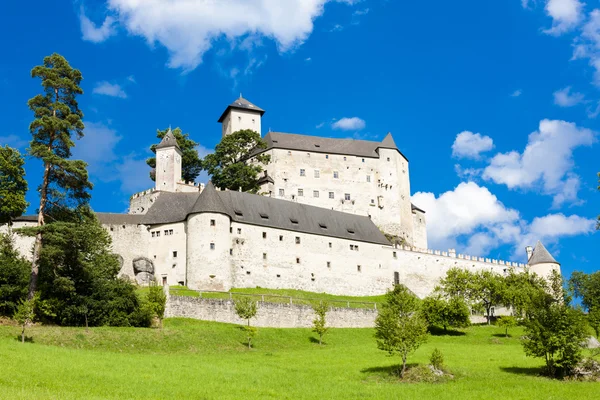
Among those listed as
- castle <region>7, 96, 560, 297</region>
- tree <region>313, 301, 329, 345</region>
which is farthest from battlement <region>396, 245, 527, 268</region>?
tree <region>313, 301, 329, 345</region>

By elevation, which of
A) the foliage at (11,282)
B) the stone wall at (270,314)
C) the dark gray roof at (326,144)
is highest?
the dark gray roof at (326,144)

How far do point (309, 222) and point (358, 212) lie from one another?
20.5 meters

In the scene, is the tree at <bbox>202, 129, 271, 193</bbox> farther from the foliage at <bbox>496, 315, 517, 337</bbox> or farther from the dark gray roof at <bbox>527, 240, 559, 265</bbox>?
the dark gray roof at <bbox>527, 240, 559, 265</bbox>

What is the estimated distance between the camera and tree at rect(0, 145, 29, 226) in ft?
199

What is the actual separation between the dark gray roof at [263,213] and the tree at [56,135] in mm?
20626

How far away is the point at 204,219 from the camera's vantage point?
65688 mm

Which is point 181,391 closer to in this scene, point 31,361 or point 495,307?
point 31,361

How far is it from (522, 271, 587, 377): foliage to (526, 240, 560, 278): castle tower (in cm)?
5160

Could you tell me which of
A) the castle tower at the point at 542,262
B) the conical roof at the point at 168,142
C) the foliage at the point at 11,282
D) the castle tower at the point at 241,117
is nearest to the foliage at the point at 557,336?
the foliage at the point at 11,282

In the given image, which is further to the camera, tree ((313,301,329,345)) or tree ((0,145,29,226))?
tree ((0,145,29,226))

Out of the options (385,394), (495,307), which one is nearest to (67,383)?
(385,394)

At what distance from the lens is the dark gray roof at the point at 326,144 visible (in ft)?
321

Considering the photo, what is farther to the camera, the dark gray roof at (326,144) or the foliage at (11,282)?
the dark gray roof at (326,144)

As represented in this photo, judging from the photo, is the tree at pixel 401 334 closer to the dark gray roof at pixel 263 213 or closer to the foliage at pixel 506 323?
the foliage at pixel 506 323
